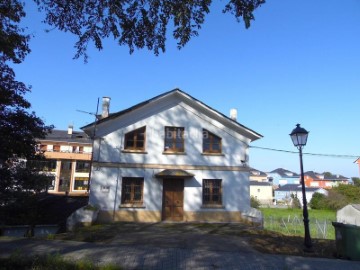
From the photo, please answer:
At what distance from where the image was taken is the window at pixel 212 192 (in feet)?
60.1

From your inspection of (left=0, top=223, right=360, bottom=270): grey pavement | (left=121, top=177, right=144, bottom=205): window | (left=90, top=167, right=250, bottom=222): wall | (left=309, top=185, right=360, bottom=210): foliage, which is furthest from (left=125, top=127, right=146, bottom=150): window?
(left=309, top=185, right=360, bottom=210): foliage

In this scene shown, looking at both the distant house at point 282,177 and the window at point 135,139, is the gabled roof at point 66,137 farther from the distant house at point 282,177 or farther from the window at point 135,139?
the distant house at point 282,177

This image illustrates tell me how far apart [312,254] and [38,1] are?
34.9 feet

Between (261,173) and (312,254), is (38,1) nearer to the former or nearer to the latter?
(312,254)

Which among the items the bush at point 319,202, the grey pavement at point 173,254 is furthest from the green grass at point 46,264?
the bush at point 319,202

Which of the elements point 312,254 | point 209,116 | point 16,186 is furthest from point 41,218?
point 312,254

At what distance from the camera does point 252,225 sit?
1716 centimetres

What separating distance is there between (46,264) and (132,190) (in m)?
10.2

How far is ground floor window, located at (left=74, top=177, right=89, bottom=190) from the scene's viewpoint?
56625 millimetres

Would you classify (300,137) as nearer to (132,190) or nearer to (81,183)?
(132,190)

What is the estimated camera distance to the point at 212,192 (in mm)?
18422

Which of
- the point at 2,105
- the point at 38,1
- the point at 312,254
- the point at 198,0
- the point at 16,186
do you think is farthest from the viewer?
the point at 16,186

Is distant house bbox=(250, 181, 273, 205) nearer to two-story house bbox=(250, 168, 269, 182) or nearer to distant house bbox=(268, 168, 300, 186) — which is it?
two-story house bbox=(250, 168, 269, 182)

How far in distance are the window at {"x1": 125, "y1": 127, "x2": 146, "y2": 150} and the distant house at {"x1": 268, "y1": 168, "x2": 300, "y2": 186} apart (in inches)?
4064
